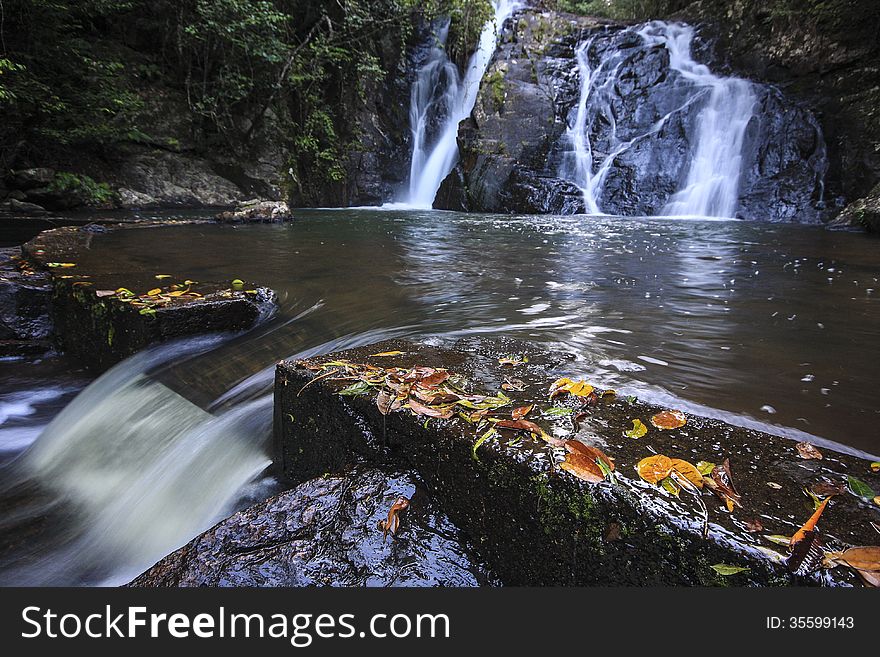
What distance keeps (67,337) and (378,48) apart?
19167 mm

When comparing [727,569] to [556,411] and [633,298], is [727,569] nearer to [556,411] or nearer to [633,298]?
[556,411]

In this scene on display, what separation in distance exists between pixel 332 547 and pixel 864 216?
454 inches

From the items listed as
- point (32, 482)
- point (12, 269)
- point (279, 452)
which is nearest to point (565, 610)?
point (279, 452)

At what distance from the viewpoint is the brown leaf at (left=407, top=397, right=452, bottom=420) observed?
1.60 metres

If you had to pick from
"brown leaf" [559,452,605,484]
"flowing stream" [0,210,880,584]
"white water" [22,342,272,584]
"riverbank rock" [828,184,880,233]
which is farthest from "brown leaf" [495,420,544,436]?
"riverbank rock" [828,184,880,233]

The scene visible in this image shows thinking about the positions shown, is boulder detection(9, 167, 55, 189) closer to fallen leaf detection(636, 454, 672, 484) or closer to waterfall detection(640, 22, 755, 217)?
fallen leaf detection(636, 454, 672, 484)

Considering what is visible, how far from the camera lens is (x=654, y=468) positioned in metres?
1.27

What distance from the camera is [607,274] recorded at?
17.6ft

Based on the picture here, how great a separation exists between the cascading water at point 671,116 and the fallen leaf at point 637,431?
45.9ft

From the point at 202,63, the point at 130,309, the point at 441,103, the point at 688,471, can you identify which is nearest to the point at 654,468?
the point at 688,471

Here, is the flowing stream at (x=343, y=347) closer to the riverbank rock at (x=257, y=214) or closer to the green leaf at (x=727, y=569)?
the green leaf at (x=727, y=569)

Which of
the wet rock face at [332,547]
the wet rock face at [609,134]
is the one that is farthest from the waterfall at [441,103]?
the wet rock face at [332,547]

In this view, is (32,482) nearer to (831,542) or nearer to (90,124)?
(831,542)

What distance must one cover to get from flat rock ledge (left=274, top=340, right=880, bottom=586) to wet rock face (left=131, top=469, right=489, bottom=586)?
0.08 metres
